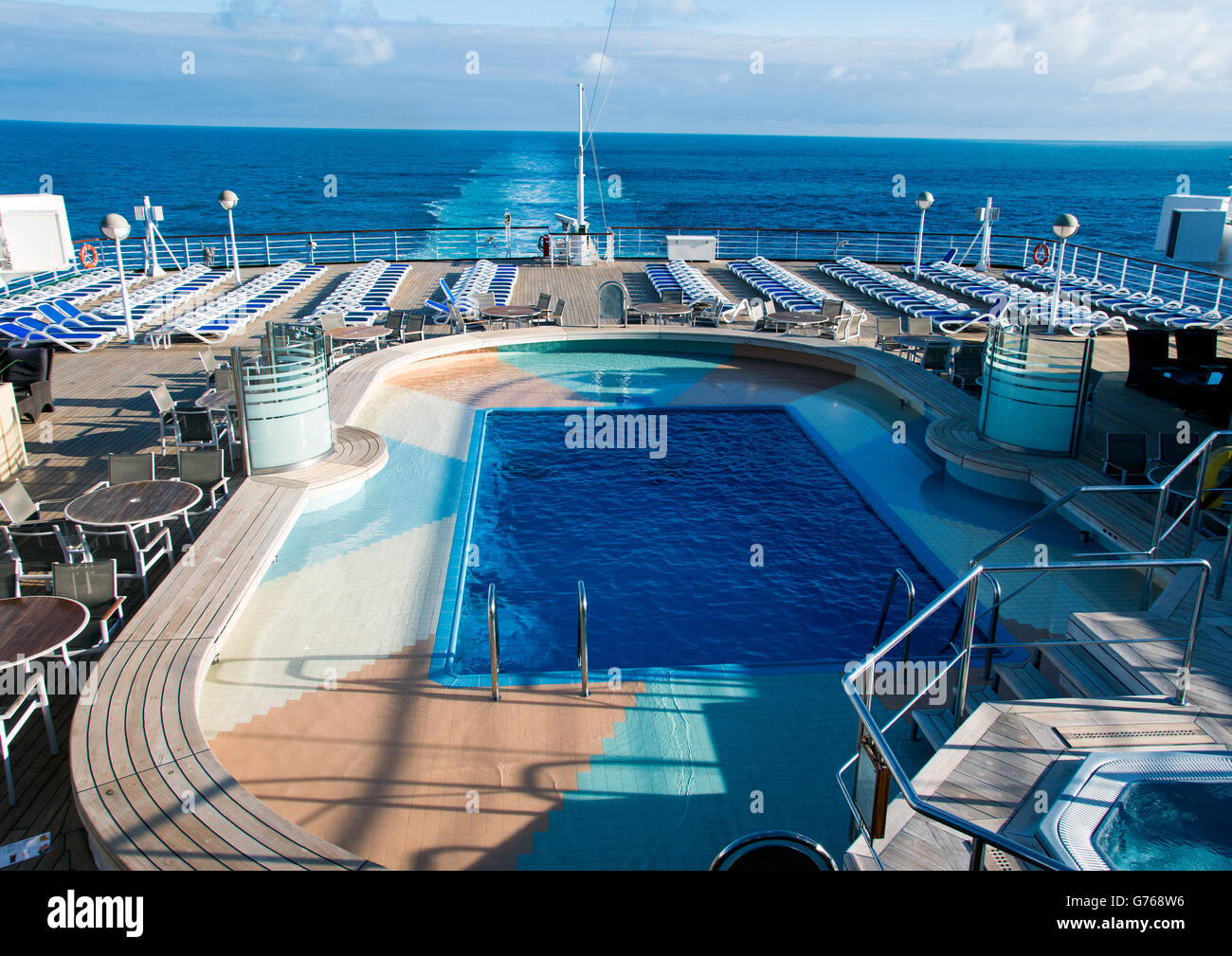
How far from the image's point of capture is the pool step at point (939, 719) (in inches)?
161

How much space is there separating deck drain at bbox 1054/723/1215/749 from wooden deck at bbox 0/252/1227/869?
287 cm

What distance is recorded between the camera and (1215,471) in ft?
20.0

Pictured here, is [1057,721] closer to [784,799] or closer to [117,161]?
[784,799]

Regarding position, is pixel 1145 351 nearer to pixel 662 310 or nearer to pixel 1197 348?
pixel 1197 348

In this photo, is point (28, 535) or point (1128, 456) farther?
point (1128, 456)

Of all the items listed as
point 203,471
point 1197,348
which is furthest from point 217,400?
point 1197,348

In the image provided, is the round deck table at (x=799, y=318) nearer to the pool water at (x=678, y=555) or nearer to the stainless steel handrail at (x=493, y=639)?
the pool water at (x=678, y=555)

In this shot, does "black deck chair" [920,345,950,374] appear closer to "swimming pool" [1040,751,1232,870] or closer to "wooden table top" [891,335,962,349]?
"wooden table top" [891,335,962,349]

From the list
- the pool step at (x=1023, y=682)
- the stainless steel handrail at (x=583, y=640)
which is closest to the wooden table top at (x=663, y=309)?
the stainless steel handrail at (x=583, y=640)

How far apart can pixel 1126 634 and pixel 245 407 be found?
6.24 m

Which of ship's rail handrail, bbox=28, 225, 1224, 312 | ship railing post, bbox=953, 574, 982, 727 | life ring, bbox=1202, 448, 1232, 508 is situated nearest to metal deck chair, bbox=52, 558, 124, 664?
ship railing post, bbox=953, 574, 982, 727

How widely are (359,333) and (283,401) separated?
4678 mm

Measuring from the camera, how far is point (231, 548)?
19.5 feet
